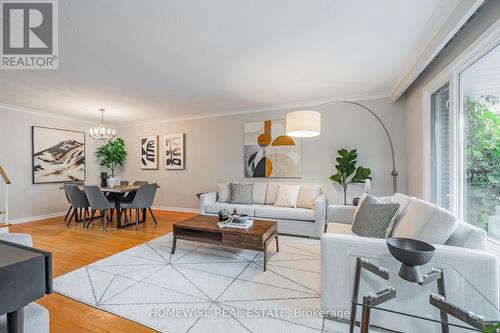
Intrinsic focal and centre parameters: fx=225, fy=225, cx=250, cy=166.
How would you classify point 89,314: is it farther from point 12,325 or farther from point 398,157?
point 398,157

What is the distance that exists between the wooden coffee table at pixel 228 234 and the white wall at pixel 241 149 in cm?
224

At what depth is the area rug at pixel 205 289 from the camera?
5.64 feet

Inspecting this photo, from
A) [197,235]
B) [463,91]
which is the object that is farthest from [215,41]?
[463,91]

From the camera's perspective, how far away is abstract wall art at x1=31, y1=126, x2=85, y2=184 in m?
4.99

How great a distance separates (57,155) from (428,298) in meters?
6.96

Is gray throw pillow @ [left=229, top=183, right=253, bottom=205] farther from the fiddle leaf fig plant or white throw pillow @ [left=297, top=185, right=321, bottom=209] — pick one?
the fiddle leaf fig plant

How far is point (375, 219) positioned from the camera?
2146mm

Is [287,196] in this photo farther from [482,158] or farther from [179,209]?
[179,209]

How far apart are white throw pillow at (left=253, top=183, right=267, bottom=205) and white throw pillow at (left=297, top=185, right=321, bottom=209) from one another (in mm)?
739

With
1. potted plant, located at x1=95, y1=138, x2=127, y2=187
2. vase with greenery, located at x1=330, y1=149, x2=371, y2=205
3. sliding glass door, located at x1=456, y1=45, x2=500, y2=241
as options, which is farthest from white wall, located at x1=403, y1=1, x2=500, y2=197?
potted plant, located at x1=95, y1=138, x2=127, y2=187

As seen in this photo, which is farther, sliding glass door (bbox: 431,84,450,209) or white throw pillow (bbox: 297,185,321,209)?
white throw pillow (bbox: 297,185,321,209)

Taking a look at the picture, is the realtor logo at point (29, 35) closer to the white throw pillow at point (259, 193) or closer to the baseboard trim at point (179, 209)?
the white throw pillow at point (259, 193)

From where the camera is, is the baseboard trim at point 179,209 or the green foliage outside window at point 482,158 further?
the baseboard trim at point 179,209

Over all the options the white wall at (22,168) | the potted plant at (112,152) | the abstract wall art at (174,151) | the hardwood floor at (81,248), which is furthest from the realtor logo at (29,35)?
the abstract wall art at (174,151)
